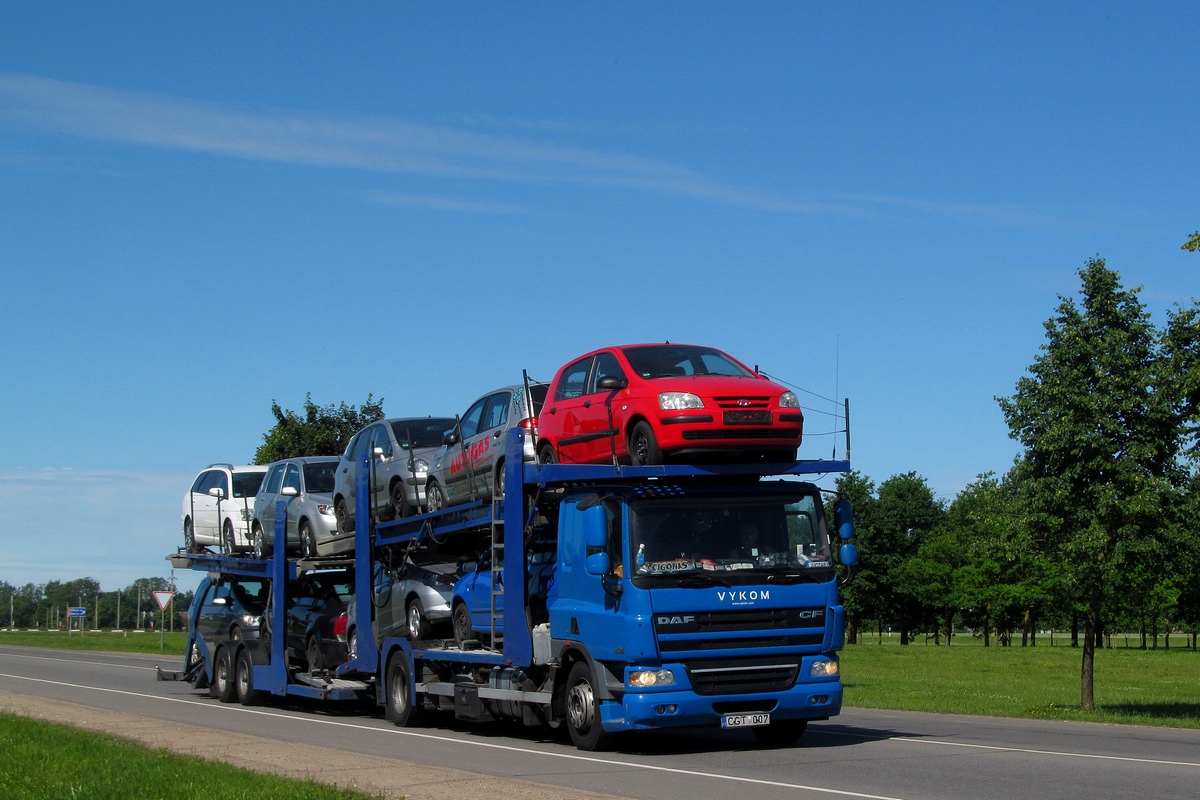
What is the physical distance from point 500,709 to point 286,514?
6866 millimetres

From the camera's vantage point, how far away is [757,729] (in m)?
13.3

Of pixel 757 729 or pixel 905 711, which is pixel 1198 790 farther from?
pixel 905 711

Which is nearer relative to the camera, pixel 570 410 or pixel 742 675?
pixel 742 675

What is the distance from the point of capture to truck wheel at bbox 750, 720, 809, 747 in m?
13.0

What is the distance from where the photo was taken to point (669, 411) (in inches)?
466

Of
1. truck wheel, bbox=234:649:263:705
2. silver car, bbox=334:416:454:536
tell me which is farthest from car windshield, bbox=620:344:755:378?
truck wheel, bbox=234:649:263:705

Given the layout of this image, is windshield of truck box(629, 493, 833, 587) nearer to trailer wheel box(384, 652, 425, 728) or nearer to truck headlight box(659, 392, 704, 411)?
truck headlight box(659, 392, 704, 411)

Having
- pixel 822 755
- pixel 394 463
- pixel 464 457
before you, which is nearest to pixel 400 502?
pixel 394 463

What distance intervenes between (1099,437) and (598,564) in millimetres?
12819

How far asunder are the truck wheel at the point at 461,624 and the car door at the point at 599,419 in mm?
2921

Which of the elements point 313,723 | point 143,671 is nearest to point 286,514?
point 313,723

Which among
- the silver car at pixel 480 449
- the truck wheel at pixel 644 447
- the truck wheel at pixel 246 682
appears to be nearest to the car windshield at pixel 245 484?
the truck wheel at pixel 246 682

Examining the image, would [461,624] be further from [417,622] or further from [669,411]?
[669,411]

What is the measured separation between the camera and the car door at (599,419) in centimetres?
1245
